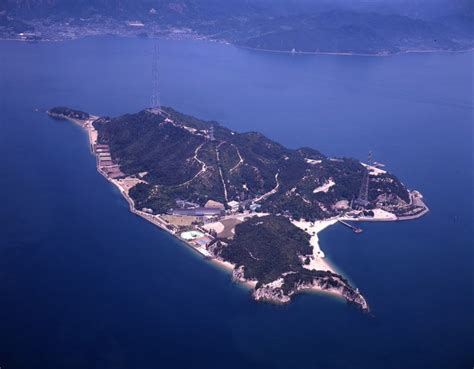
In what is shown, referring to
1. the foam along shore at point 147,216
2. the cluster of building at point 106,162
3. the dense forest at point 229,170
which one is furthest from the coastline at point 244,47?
the dense forest at point 229,170

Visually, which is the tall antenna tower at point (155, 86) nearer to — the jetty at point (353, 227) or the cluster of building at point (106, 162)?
the cluster of building at point (106, 162)

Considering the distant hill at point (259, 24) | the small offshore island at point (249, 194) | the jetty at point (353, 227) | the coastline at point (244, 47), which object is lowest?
the coastline at point (244, 47)

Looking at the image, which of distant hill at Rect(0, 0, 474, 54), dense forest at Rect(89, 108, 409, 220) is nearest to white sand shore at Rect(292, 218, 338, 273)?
dense forest at Rect(89, 108, 409, 220)

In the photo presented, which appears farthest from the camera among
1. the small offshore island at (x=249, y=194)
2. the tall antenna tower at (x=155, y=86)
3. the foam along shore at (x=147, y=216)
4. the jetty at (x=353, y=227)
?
the tall antenna tower at (x=155, y=86)

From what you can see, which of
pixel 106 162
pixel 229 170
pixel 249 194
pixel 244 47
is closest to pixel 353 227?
pixel 249 194

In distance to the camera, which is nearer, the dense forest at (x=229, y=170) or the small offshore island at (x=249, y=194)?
the small offshore island at (x=249, y=194)

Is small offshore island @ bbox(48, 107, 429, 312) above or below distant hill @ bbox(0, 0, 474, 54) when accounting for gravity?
above

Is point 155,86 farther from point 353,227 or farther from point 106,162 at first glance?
point 353,227

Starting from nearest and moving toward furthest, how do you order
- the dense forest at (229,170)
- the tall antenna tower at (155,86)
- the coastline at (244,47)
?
the dense forest at (229,170)
the tall antenna tower at (155,86)
the coastline at (244,47)

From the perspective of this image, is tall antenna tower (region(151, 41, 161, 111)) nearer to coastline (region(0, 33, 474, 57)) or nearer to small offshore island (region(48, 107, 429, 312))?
small offshore island (region(48, 107, 429, 312))
